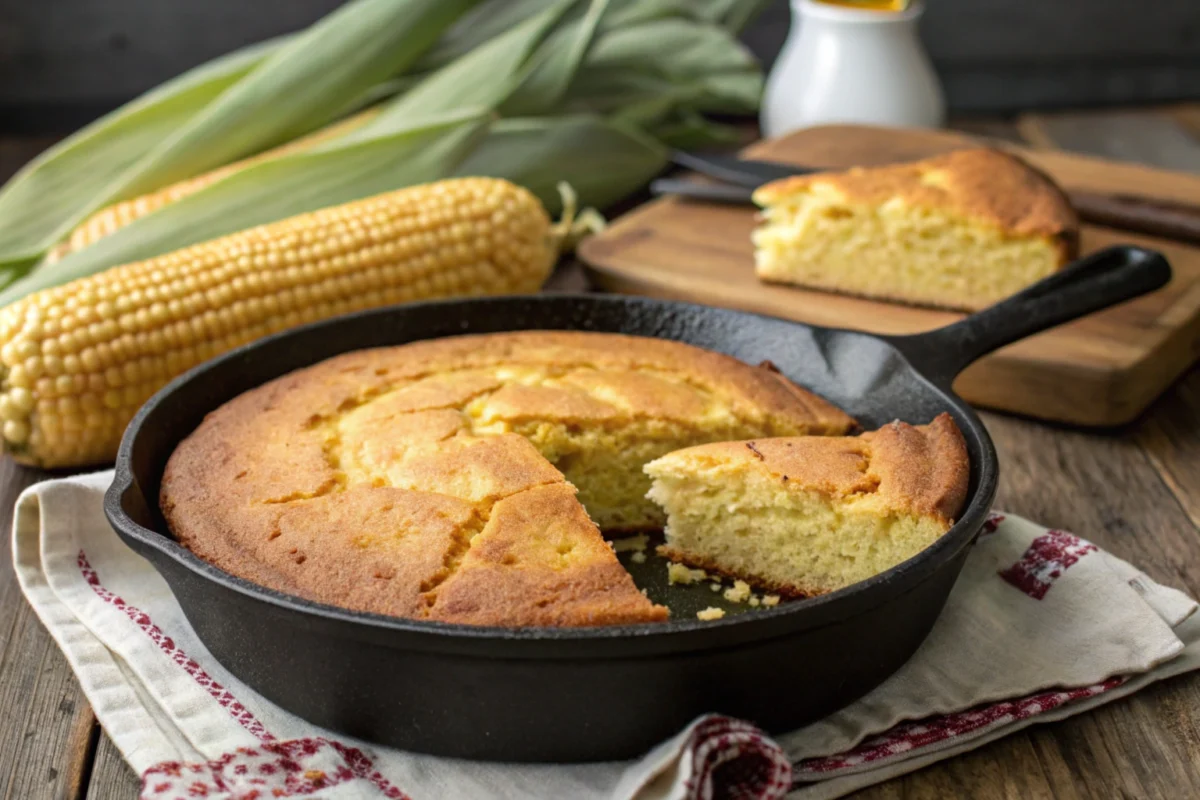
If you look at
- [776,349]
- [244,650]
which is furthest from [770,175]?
[244,650]

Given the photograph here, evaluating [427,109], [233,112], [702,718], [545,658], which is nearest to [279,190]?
[233,112]

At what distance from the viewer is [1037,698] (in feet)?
7.04

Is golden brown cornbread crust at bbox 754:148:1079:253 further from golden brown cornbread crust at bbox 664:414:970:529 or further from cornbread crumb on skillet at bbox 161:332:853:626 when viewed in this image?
golden brown cornbread crust at bbox 664:414:970:529

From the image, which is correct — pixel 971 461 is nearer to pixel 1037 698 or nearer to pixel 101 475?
pixel 1037 698

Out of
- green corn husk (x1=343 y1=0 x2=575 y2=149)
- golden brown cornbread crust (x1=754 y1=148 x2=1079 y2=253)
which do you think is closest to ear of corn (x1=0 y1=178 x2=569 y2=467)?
green corn husk (x1=343 y1=0 x2=575 y2=149)

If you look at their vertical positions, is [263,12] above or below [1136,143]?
above

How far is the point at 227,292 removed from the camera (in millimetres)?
3107

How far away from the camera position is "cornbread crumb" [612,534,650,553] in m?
2.67

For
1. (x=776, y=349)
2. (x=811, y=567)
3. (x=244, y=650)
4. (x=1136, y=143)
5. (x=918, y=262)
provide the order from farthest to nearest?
(x=1136, y=143) → (x=918, y=262) → (x=776, y=349) → (x=811, y=567) → (x=244, y=650)

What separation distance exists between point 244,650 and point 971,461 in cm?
141

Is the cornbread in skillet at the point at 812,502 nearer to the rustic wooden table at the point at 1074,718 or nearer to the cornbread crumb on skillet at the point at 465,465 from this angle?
the cornbread crumb on skillet at the point at 465,465

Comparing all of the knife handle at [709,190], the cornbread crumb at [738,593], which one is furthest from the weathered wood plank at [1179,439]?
the knife handle at [709,190]

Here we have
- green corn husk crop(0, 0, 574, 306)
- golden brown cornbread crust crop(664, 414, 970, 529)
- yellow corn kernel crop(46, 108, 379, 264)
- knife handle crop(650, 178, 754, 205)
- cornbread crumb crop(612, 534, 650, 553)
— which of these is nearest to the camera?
golden brown cornbread crust crop(664, 414, 970, 529)

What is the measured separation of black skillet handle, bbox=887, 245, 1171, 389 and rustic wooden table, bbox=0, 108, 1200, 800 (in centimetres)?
41
